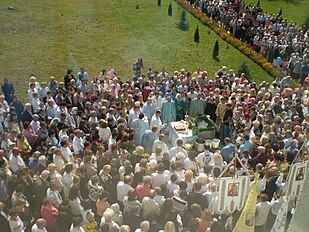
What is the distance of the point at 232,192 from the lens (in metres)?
9.90

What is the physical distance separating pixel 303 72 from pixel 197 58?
211 inches

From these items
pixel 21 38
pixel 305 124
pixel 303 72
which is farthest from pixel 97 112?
pixel 21 38

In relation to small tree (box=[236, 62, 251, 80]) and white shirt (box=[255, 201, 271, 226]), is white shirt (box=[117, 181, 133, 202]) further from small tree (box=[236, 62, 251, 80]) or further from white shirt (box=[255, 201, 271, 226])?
small tree (box=[236, 62, 251, 80])

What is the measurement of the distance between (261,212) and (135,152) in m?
3.37

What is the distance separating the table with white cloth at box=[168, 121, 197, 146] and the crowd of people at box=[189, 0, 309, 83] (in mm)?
7313

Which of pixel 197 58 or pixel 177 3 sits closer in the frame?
pixel 197 58

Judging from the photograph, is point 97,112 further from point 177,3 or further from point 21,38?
point 177,3

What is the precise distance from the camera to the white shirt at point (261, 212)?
1062cm

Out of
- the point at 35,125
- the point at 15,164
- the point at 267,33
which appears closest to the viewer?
the point at 15,164

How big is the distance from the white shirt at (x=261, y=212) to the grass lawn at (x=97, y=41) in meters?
11.2

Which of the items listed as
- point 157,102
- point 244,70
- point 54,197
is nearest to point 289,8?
point 244,70

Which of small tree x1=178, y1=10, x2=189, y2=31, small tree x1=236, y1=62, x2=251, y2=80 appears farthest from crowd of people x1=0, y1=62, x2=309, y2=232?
→ small tree x1=178, y1=10, x2=189, y2=31

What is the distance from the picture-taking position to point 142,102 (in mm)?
15875

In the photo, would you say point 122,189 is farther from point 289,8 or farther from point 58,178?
point 289,8
